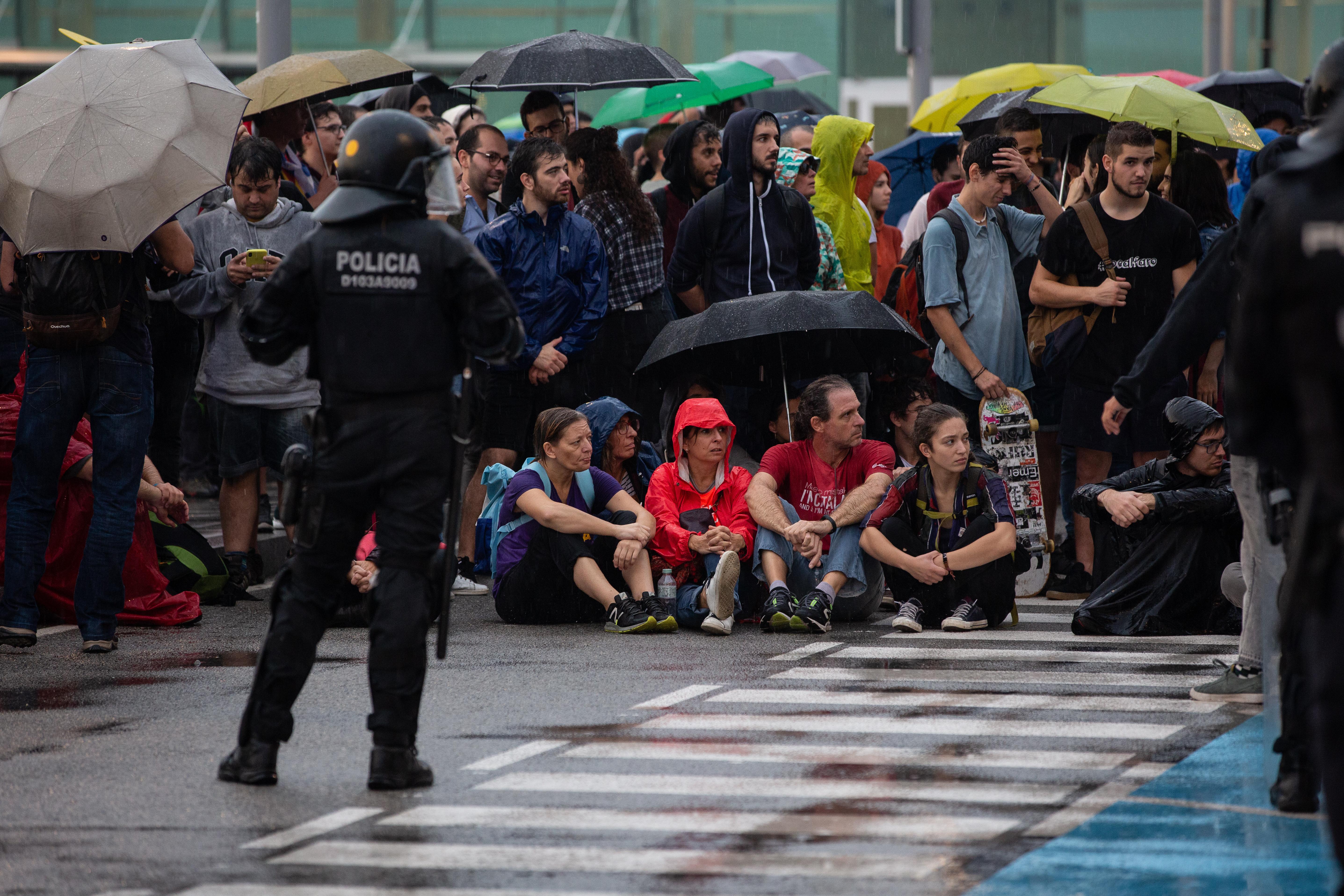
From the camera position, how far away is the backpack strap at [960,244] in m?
10.6

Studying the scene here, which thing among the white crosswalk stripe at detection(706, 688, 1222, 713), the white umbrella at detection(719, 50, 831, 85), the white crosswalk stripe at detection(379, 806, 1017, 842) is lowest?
the white crosswalk stripe at detection(706, 688, 1222, 713)

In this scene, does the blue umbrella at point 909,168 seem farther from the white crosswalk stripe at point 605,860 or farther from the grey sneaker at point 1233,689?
the white crosswalk stripe at point 605,860

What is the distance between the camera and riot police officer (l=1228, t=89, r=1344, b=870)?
3.30 metres

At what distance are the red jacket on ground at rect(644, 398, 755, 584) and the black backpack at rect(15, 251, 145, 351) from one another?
9.25ft

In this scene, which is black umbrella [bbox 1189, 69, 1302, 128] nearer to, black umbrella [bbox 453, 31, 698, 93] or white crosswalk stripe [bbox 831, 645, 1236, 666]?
black umbrella [bbox 453, 31, 698, 93]

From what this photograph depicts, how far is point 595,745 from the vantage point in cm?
663

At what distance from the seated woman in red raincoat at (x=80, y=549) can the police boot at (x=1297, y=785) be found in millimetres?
5674

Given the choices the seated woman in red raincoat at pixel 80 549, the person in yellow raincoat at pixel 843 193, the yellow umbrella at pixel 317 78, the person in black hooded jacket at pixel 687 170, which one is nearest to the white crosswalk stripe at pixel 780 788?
the seated woman in red raincoat at pixel 80 549

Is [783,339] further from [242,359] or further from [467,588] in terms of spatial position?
[242,359]

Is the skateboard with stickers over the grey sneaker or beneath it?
over

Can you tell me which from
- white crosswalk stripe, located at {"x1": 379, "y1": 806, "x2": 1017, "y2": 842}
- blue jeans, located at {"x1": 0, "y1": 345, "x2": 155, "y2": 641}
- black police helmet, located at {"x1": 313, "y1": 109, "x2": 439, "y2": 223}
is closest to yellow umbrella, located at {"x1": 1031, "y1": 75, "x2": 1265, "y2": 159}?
blue jeans, located at {"x1": 0, "y1": 345, "x2": 155, "y2": 641}

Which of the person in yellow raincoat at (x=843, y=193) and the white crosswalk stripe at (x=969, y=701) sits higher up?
the person in yellow raincoat at (x=843, y=193)

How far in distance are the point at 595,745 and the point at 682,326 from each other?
4121mm

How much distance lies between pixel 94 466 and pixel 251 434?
5.04 ft
